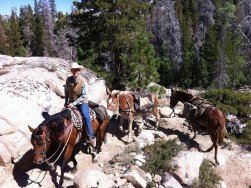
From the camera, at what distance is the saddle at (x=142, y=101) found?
44.4 feet

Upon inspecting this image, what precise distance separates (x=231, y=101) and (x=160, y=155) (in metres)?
6.71

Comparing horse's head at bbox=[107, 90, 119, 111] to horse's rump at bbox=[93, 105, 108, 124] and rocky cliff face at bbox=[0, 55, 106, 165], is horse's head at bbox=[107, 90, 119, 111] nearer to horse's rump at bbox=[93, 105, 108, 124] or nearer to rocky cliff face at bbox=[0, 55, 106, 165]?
horse's rump at bbox=[93, 105, 108, 124]

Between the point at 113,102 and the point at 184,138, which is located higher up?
the point at 113,102

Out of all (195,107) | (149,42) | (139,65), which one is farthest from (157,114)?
(149,42)

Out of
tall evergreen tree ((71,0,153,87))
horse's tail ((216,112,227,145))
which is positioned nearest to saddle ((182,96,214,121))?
horse's tail ((216,112,227,145))

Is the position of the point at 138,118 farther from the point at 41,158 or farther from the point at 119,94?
the point at 41,158

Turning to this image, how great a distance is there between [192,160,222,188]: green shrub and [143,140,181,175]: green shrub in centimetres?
100

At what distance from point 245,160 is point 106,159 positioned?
17.8ft

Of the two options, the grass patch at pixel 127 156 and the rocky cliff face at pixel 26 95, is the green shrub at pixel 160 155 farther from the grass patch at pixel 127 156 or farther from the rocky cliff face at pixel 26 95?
the rocky cliff face at pixel 26 95

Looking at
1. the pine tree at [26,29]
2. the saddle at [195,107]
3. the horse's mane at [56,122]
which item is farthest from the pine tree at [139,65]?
the pine tree at [26,29]

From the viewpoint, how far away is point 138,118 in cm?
1527

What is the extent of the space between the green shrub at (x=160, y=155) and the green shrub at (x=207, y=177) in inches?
39.5

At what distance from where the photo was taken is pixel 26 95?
11.8 m

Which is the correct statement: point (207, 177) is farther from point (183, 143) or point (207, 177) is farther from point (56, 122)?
point (56, 122)
